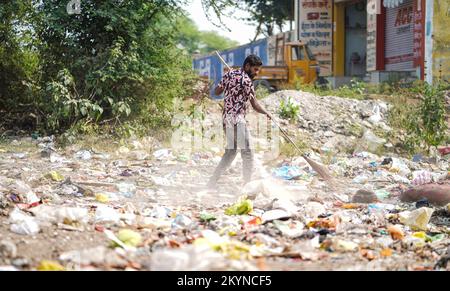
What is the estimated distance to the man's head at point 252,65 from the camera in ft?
22.5

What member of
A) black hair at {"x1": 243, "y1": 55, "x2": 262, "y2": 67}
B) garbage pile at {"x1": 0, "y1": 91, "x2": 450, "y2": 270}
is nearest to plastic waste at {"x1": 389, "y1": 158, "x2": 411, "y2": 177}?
garbage pile at {"x1": 0, "y1": 91, "x2": 450, "y2": 270}

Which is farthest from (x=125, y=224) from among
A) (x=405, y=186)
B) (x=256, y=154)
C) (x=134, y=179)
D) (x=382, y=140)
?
(x=382, y=140)

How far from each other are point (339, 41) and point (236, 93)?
16.6 metres

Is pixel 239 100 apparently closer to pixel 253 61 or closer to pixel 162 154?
pixel 253 61

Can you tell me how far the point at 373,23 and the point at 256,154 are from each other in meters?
11.4

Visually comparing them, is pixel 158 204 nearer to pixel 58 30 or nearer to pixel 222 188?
pixel 222 188

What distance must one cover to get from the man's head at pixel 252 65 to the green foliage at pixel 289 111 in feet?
16.8

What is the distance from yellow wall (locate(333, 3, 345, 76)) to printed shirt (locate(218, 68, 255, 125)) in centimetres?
1624

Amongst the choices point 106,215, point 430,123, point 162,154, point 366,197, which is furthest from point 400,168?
point 106,215

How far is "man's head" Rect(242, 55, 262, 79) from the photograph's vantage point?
22.5ft

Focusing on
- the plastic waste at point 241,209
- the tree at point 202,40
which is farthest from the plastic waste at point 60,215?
the tree at point 202,40

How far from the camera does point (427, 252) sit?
4656mm

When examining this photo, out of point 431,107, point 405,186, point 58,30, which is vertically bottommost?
point 405,186

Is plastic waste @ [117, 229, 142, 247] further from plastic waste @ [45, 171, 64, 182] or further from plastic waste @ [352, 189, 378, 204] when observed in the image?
plastic waste @ [45, 171, 64, 182]
